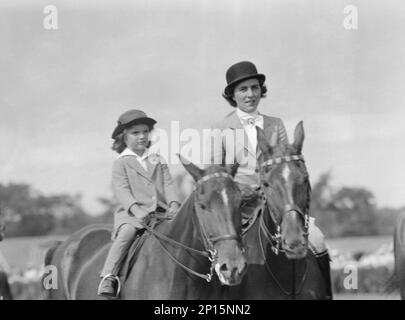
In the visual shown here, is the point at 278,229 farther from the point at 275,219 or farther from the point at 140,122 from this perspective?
the point at 140,122

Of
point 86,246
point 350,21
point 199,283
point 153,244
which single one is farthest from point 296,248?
point 350,21

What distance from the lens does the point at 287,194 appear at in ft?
22.3

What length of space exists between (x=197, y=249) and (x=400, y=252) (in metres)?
4.49

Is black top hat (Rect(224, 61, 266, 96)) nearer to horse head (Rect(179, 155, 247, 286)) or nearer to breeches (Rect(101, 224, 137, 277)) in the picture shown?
horse head (Rect(179, 155, 247, 286))

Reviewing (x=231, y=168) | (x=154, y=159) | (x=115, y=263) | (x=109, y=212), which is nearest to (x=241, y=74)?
(x=154, y=159)

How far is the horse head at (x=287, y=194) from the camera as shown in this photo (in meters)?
6.68

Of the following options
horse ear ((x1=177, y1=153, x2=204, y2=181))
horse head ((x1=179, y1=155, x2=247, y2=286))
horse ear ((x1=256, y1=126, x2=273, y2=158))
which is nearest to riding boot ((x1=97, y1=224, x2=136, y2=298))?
horse head ((x1=179, y1=155, x2=247, y2=286))

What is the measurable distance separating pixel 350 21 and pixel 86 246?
4.66 metres

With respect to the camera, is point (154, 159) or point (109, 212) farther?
point (109, 212)

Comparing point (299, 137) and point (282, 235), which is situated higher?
point (299, 137)

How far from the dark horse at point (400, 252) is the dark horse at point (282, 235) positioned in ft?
9.87

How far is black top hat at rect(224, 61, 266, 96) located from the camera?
814 cm
